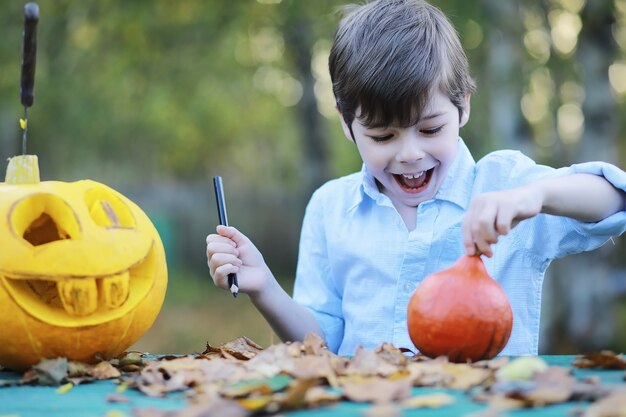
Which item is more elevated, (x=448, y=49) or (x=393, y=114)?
(x=448, y=49)

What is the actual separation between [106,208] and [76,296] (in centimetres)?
28

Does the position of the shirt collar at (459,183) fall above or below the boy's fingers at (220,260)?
above

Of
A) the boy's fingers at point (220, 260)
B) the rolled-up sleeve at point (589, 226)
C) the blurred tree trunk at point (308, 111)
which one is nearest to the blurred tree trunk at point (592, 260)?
the blurred tree trunk at point (308, 111)

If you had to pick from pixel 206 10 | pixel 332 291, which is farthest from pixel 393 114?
pixel 206 10

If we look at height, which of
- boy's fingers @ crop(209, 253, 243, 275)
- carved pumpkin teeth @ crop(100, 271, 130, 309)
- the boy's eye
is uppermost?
the boy's eye

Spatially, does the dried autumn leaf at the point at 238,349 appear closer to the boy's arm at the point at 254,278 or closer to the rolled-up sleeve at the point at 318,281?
the boy's arm at the point at 254,278

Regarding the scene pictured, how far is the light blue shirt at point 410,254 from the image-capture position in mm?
2799

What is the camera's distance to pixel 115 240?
7.59 feet

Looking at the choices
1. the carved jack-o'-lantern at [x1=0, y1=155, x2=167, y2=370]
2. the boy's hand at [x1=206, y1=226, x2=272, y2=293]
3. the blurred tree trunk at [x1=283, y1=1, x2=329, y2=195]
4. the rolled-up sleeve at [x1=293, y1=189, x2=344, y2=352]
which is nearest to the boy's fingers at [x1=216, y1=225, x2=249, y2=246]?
the boy's hand at [x1=206, y1=226, x2=272, y2=293]

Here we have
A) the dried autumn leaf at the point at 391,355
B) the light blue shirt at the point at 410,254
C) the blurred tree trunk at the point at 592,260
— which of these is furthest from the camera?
the blurred tree trunk at the point at 592,260

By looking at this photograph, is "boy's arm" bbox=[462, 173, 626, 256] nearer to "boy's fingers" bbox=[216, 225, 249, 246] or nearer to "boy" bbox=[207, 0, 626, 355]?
"boy" bbox=[207, 0, 626, 355]

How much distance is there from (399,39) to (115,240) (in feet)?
3.68

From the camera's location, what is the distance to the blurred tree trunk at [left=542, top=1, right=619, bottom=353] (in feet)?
26.3

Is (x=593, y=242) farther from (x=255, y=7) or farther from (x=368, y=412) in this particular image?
(x=255, y=7)
